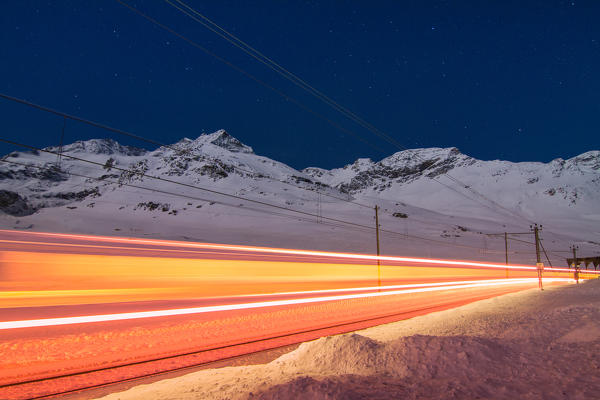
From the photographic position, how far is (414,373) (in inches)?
238

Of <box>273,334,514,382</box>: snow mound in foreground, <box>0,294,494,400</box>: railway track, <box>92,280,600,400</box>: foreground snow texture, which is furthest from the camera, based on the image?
<box>0,294,494,400</box>: railway track

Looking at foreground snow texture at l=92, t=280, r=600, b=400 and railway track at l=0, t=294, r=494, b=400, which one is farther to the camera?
railway track at l=0, t=294, r=494, b=400

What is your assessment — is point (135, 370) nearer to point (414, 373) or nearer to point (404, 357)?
point (404, 357)

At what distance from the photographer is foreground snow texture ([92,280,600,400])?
5051 mm

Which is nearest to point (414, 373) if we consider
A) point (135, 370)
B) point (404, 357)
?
point (404, 357)

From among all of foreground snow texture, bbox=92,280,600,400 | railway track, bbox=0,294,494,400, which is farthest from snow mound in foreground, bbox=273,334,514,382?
railway track, bbox=0,294,494,400

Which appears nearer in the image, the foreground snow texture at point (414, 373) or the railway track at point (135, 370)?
the foreground snow texture at point (414, 373)

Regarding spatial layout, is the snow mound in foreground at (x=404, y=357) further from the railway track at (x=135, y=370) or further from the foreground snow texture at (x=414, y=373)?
the railway track at (x=135, y=370)

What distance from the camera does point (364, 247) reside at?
73.8m

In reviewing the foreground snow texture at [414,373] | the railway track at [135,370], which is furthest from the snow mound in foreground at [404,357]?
the railway track at [135,370]

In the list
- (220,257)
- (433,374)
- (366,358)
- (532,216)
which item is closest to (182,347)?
(366,358)

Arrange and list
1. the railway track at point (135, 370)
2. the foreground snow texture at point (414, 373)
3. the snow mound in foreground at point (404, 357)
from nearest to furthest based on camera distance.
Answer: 1. the foreground snow texture at point (414, 373)
2. the snow mound in foreground at point (404, 357)
3. the railway track at point (135, 370)

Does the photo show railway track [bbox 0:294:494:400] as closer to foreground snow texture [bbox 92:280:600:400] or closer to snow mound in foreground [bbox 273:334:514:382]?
foreground snow texture [bbox 92:280:600:400]

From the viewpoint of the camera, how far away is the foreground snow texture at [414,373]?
5.05m
